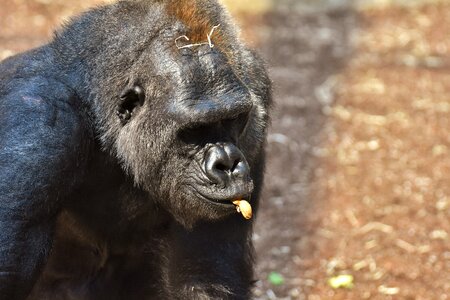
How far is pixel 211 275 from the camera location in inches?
212

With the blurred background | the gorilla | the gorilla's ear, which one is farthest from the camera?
the blurred background

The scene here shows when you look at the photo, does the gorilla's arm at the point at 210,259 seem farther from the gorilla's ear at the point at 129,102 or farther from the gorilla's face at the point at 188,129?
the gorilla's ear at the point at 129,102

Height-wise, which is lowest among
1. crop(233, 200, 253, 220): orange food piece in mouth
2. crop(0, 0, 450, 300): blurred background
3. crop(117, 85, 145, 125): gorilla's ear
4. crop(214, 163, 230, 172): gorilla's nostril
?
crop(0, 0, 450, 300): blurred background

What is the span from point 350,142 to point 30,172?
4485mm

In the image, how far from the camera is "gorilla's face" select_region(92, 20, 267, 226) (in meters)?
4.71

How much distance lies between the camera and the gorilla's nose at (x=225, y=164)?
15.4ft

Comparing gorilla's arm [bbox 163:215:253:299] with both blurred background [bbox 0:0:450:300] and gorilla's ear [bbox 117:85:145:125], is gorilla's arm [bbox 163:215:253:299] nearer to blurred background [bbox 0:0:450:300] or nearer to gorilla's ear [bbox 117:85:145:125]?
gorilla's ear [bbox 117:85:145:125]

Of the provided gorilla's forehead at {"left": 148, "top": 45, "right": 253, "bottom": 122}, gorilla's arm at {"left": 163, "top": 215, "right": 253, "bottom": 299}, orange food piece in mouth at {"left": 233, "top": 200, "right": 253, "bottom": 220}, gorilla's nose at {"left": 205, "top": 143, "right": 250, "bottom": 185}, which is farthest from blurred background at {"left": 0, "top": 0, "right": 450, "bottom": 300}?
orange food piece in mouth at {"left": 233, "top": 200, "right": 253, "bottom": 220}

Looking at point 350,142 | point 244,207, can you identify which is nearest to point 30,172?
point 244,207

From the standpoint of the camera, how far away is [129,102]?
198 inches

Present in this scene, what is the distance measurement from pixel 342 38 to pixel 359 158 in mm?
2810

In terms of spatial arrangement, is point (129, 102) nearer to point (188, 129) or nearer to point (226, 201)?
point (188, 129)

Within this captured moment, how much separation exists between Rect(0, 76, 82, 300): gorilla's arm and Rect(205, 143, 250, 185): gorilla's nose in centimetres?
70

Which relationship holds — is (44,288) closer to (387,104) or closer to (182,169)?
(182,169)
